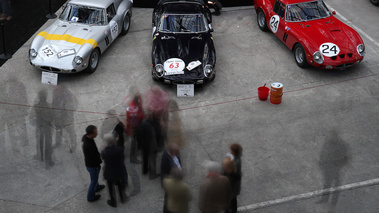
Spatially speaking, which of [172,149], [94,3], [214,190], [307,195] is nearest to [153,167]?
[172,149]

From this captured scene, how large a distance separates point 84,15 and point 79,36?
0.95m

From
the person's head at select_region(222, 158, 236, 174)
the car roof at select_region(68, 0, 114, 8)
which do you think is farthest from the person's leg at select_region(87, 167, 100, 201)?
the car roof at select_region(68, 0, 114, 8)

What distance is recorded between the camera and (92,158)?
7391mm

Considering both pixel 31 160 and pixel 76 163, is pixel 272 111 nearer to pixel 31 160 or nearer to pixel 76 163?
pixel 76 163

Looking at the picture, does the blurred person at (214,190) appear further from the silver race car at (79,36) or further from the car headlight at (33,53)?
the car headlight at (33,53)

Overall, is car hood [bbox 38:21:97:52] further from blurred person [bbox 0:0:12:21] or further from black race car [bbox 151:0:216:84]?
blurred person [bbox 0:0:12:21]

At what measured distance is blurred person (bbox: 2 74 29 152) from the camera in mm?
9547

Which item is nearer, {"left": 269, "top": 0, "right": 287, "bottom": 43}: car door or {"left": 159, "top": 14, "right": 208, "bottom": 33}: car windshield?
{"left": 159, "top": 14, "right": 208, "bottom": 33}: car windshield

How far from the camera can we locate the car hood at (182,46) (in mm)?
11375

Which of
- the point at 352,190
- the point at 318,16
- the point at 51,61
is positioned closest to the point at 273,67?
the point at 318,16

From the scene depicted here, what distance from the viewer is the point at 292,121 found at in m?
10.2

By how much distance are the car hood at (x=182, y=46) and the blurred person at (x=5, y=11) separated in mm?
5599

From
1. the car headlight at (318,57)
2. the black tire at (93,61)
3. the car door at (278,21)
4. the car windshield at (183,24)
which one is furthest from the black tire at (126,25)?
the car headlight at (318,57)

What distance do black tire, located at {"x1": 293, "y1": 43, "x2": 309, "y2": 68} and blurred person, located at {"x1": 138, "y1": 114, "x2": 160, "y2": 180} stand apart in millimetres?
5252
